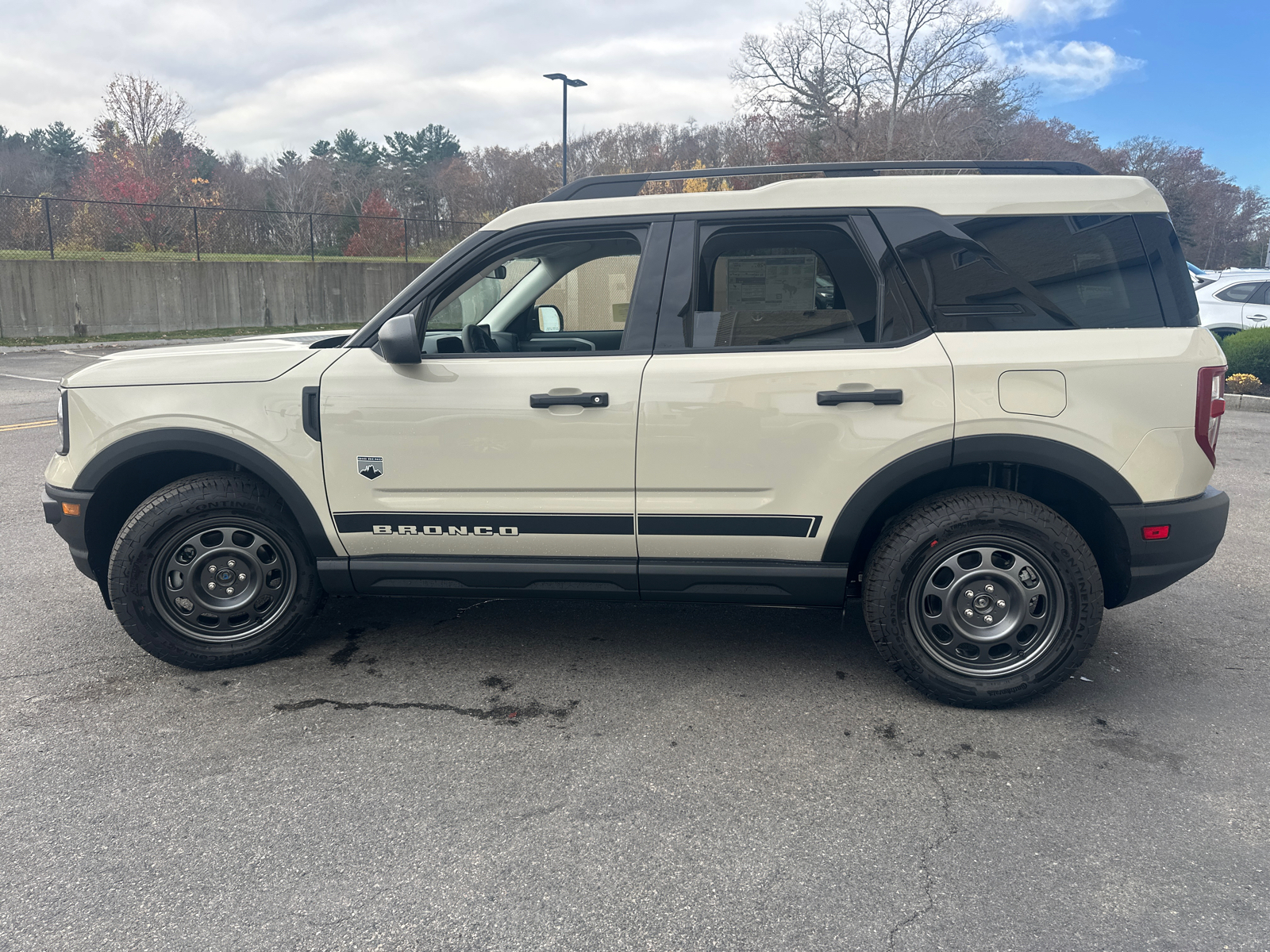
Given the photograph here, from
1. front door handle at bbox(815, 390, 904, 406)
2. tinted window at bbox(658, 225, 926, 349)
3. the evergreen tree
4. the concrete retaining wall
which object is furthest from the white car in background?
the evergreen tree

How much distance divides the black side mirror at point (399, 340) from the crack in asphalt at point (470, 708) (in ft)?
4.34

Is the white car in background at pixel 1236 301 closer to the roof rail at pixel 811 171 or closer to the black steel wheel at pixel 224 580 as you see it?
the roof rail at pixel 811 171

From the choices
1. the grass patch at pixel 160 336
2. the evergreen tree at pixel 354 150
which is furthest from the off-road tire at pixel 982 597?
the evergreen tree at pixel 354 150

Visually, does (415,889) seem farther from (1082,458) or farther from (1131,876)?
(1082,458)

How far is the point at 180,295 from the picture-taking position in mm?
22766

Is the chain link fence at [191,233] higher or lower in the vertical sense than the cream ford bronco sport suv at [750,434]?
higher

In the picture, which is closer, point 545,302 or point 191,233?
point 545,302

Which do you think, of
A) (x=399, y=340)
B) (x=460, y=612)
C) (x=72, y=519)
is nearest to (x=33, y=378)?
(x=72, y=519)

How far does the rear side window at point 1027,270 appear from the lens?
11.0 ft

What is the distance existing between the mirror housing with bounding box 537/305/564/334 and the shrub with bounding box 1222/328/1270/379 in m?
12.6

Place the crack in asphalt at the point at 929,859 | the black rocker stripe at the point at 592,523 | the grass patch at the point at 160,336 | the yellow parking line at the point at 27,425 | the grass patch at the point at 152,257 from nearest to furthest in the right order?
the crack in asphalt at the point at 929,859 < the black rocker stripe at the point at 592,523 < the yellow parking line at the point at 27,425 < the grass patch at the point at 160,336 < the grass patch at the point at 152,257

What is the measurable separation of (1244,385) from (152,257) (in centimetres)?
2323

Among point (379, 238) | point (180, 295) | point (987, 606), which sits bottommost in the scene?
point (987, 606)

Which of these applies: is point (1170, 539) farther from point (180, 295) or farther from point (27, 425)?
point (180, 295)
